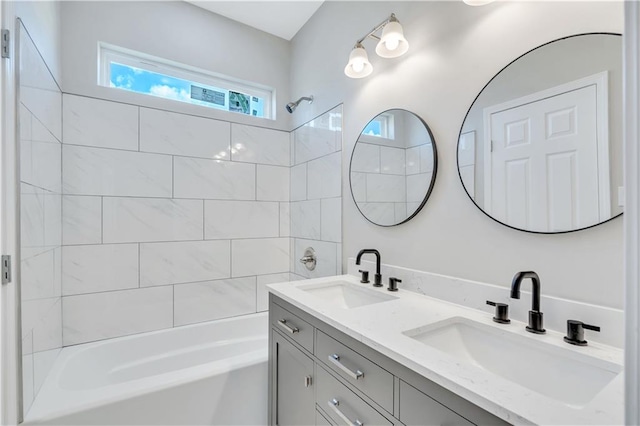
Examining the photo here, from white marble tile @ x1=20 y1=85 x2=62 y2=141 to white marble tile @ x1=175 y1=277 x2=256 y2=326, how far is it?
126 cm

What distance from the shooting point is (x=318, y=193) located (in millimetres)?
2281

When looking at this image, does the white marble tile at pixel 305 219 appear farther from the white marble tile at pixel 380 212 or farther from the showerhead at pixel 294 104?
the showerhead at pixel 294 104

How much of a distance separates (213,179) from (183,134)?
0.40 meters

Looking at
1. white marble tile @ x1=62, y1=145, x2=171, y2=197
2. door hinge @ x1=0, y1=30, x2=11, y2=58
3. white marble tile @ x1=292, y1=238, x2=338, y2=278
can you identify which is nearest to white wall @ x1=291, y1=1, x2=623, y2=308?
white marble tile @ x1=292, y1=238, x2=338, y2=278

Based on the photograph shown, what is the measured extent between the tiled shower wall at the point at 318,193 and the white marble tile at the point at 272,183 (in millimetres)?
76

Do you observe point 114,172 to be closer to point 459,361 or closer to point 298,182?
point 298,182

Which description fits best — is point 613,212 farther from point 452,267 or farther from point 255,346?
point 255,346

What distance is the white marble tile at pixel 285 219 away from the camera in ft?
8.76

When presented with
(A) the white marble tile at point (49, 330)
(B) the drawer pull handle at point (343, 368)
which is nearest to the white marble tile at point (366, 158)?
(B) the drawer pull handle at point (343, 368)

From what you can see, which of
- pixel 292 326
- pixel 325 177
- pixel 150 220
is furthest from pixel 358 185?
pixel 150 220

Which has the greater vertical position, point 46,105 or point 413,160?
point 46,105

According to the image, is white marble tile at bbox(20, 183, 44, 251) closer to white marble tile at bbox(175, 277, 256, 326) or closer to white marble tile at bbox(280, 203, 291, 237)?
white marble tile at bbox(175, 277, 256, 326)

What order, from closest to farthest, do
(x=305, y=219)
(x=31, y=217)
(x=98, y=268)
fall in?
(x=31, y=217) → (x=98, y=268) → (x=305, y=219)

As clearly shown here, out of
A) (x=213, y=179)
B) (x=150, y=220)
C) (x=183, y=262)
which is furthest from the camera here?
(x=213, y=179)
